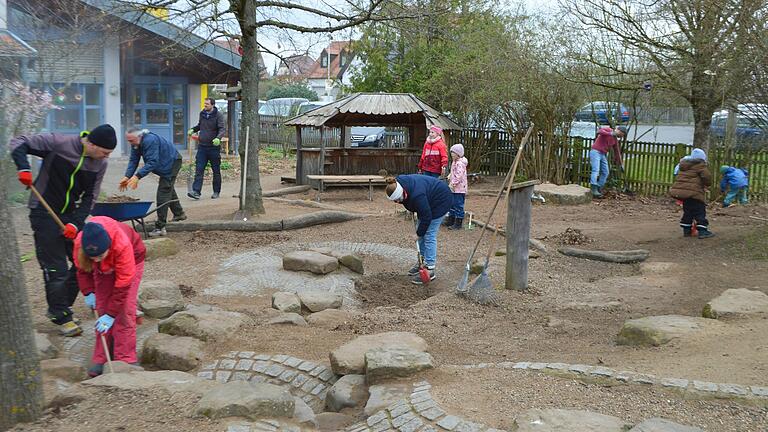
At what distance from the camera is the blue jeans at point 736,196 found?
1412 cm

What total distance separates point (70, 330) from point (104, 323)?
1259 millimetres

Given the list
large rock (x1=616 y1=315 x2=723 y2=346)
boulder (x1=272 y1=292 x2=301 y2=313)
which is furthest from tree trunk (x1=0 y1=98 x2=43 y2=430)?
large rock (x1=616 y1=315 x2=723 y2=346)

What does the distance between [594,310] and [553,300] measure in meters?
0.55

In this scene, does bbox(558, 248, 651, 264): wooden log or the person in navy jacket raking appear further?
bbox(558, 248, 651, 264): wooden log

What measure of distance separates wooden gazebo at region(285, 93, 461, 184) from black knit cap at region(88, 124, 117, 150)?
1062cm

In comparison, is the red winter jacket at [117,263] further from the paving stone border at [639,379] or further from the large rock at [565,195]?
the large rock at [565,195]

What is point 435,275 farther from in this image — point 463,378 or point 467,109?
point 467,109

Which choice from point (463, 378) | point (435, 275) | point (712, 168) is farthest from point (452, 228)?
point (463, 378)

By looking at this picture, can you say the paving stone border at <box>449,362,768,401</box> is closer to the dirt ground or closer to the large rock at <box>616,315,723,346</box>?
the dirt ground

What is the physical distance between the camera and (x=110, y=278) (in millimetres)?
5637

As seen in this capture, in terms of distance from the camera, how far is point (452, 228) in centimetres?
1238

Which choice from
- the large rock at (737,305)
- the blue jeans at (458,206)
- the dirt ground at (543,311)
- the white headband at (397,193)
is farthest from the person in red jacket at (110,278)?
the blue jeans at (458,206)

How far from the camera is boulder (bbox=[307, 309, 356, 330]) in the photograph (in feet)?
23.8

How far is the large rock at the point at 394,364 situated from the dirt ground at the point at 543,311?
0.14m
